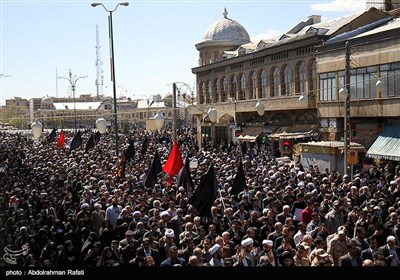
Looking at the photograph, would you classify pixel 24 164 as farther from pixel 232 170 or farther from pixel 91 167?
pixel 232 170

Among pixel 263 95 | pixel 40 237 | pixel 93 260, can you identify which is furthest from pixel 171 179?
pixel 263 95

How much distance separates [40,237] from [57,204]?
4211 mm

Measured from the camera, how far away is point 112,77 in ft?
86.1

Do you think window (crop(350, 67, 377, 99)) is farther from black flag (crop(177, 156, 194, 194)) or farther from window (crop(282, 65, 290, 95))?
black flag (crop(177, 156, 194, 194))

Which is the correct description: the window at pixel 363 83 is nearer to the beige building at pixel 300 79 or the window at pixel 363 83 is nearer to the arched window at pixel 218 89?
the beige building at pixel 300 79

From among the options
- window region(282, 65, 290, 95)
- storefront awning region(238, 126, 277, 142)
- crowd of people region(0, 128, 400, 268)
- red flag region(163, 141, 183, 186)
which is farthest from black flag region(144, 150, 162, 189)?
window region(282, 65, 290, 95)

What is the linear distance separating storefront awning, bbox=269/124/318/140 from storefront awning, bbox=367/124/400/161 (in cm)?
652

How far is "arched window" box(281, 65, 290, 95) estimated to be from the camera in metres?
38.2

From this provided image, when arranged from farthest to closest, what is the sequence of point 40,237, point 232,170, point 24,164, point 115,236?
1. point 24,164
2. point 232,170
3. point 115,236
4. point 40,237

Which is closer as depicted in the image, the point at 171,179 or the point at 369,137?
the point at 171,179

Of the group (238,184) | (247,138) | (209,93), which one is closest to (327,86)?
(247,138)

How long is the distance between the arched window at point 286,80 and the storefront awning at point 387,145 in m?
11.5

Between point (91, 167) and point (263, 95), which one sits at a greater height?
point (263, 95)

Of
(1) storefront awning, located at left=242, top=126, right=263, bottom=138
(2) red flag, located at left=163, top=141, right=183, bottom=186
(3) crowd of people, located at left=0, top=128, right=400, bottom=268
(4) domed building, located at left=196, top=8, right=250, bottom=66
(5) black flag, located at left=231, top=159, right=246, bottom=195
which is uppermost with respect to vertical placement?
(4) domed building, located at left=196, top=8, right=250, bottom=66
